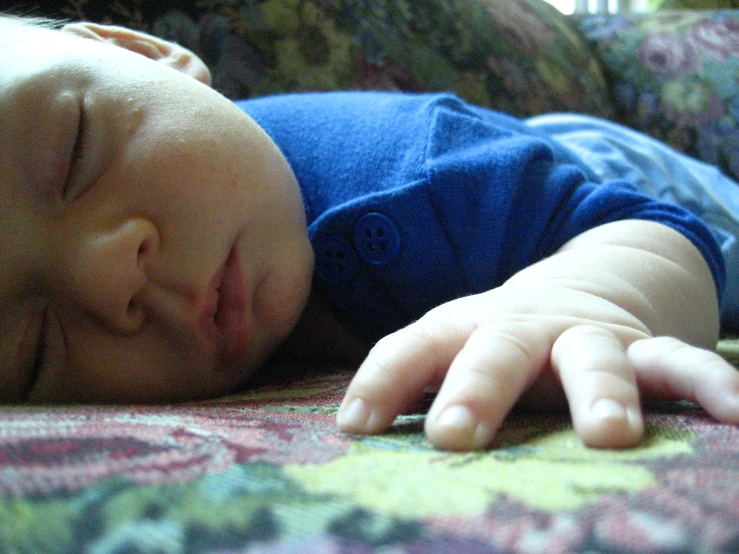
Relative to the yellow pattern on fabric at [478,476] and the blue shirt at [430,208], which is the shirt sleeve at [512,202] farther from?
the yellow pattern on fabric at [478,476]

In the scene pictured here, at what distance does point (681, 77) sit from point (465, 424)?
129cm

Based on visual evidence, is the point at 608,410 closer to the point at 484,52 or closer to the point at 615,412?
the point at 615,412

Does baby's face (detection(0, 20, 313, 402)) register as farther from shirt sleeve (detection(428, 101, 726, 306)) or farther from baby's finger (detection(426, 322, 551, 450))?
baby's finger (detection(426, 322, 551, 450))

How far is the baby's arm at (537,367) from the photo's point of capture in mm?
295

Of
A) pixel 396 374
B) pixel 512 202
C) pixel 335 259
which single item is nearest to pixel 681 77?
pixel 512 202

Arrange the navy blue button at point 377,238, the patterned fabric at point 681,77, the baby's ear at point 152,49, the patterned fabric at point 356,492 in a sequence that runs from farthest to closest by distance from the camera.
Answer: the patterned fabric at point 681,77 → the baby's ear at point 152,49 → the navy blue button at point 377,238 → the patterned fabric at point 356,492

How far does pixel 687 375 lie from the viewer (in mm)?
338

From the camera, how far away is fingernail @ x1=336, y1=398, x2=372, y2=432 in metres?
0.32

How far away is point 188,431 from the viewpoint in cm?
31

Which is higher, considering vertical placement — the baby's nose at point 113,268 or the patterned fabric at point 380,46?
the patterned fabric at point 380,46

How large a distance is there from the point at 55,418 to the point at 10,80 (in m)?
0.29

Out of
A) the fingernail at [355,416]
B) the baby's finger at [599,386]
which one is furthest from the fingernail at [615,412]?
the fingernail at [355,416]

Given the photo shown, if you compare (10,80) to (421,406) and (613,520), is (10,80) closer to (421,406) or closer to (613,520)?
(421,406)

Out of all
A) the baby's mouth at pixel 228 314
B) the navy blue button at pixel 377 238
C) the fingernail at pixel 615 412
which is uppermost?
the fingernail at pixel 615 412
